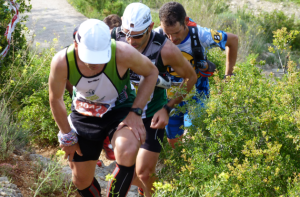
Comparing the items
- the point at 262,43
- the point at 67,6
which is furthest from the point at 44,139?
the point at 67,6

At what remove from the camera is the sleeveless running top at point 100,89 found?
249 centimetres

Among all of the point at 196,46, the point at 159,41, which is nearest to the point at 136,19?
the point at 159,41

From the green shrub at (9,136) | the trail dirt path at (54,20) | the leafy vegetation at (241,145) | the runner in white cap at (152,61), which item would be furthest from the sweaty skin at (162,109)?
the trail dirt path at (54,20)

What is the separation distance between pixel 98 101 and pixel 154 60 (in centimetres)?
68

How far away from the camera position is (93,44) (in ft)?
7.48

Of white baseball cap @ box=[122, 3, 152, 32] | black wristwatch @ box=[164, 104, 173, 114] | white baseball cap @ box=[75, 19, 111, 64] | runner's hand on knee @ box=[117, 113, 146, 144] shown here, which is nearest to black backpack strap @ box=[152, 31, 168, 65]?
white baseball cap @ box=[122, 3, 152, 32]

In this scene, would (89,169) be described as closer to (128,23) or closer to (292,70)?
(128,23)

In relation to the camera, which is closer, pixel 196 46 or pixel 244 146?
pixel 244 146

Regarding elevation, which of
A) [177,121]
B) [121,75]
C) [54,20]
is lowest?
[54,20]

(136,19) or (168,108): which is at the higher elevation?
(136,19)

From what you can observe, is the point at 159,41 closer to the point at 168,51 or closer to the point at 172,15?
the point at 168,51

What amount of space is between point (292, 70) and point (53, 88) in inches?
81.3

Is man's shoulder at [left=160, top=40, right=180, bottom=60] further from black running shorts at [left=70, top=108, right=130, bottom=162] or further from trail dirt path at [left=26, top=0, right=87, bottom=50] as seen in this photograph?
→ trail dirt path at [left=26, top=0, right=87, bottom=50]

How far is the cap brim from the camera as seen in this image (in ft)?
7.45
